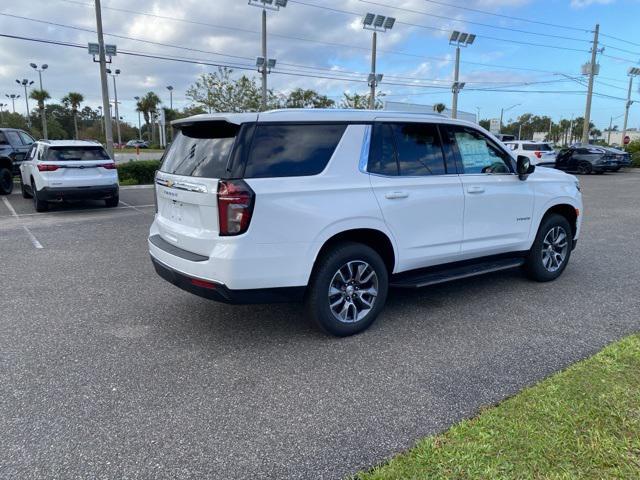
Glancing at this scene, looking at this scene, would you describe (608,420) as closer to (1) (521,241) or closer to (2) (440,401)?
(2) (440,401)

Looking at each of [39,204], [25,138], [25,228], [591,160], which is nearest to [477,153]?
[25,228]

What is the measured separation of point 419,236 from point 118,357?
280 cm

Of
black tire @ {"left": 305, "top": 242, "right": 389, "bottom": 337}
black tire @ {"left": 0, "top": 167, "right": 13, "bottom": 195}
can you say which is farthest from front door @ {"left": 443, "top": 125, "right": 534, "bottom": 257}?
black tire @ {"left": 0, "top": 167, "right": 13, "bottom": 195}

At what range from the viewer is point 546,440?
8.81 feet

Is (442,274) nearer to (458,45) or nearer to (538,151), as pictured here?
(538,151)

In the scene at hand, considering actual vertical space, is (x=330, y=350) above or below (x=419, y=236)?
below

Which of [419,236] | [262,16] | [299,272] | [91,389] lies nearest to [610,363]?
[419,236]

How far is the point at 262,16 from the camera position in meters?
27.2

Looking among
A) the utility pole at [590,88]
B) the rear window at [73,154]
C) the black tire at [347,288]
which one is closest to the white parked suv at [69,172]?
the rear window at [73,154]

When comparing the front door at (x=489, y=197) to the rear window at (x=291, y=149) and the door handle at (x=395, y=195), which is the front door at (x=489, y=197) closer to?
the door handle at (x=395, y=195)

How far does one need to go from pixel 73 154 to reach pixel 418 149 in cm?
923

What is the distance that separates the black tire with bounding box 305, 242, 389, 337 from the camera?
4.00 meters

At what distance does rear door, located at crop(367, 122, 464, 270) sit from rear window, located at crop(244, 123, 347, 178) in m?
0.45

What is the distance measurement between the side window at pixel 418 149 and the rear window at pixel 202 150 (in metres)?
1.58
